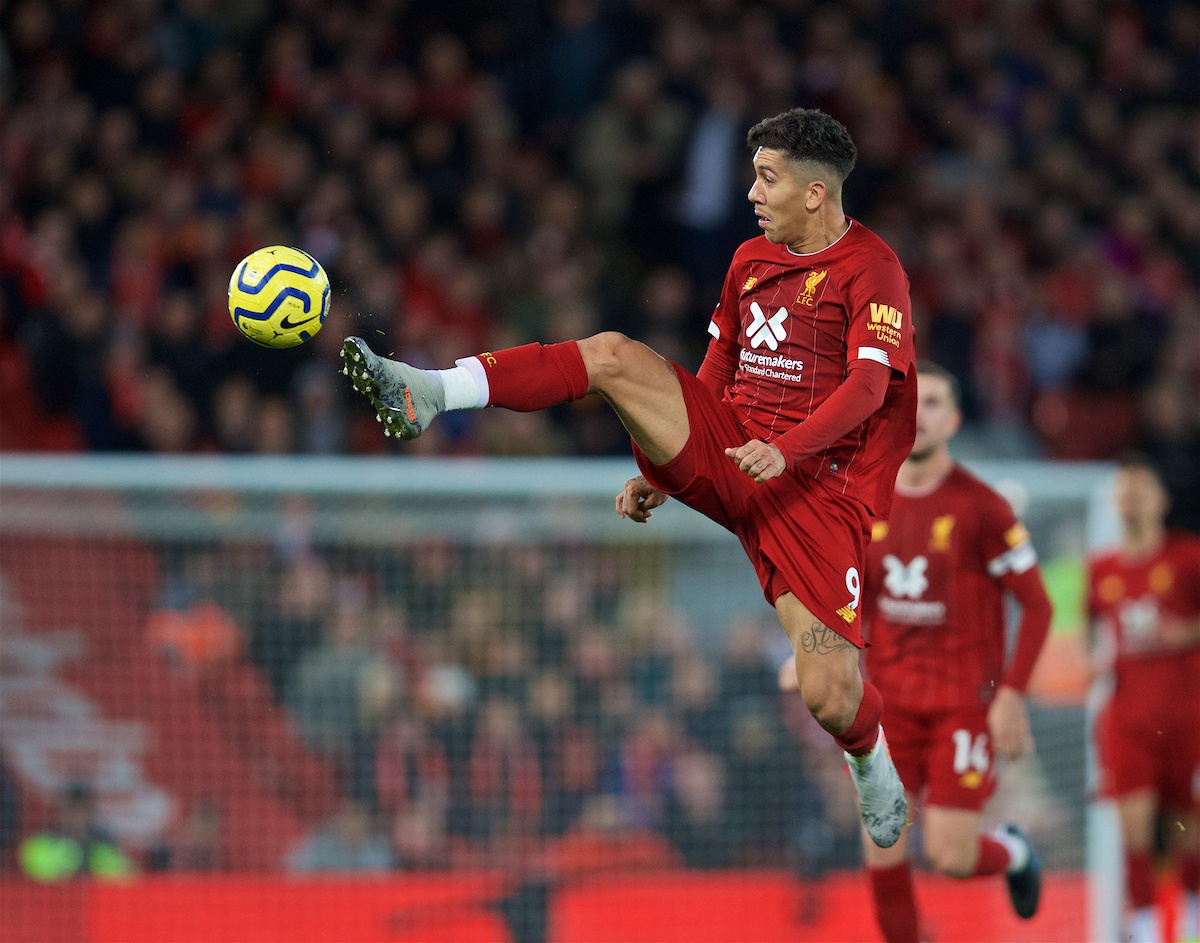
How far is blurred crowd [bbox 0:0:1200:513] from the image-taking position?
10.5m

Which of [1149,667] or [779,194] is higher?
[779,194]

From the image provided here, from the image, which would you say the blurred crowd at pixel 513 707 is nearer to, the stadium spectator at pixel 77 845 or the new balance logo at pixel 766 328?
the stadium spectator at pixel 77 845

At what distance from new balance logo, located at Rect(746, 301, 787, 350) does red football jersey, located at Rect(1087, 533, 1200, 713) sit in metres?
4.26

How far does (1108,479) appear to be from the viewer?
8.71 m

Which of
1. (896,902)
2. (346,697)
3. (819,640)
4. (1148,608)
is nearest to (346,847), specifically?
(346,697)

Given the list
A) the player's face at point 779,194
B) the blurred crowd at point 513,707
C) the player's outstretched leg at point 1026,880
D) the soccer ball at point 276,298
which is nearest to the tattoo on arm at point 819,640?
the player's face at point 779,194

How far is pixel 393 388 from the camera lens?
4.41 m

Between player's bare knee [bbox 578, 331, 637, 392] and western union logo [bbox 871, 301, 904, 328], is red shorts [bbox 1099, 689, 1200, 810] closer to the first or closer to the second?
western union logo [bbox 871, 301, 904, 328]

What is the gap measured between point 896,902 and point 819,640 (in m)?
1.76

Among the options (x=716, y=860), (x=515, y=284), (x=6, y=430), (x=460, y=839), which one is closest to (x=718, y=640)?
(x=716, y=860)

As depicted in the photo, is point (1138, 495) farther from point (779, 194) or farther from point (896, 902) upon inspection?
point (779, 194)

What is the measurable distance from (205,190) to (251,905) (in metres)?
5.18

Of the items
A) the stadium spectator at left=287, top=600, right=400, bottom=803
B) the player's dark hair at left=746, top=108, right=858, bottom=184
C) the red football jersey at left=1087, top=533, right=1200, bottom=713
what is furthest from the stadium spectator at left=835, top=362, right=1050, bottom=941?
the stadium spectator at left=287, top=600, right=400, bottom=803

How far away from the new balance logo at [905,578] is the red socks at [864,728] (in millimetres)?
1252
